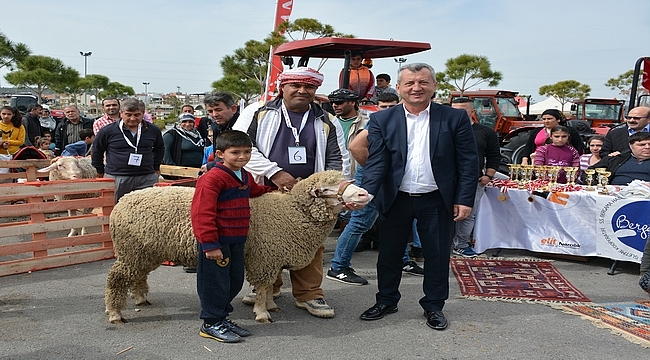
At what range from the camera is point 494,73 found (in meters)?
36.9

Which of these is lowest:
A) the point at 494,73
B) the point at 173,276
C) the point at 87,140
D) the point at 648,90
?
the point at 173,276

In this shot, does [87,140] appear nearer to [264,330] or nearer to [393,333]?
[264,330]

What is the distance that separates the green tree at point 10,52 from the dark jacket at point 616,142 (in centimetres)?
3109

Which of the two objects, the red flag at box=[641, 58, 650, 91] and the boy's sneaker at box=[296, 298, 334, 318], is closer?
the boy's sneaker at box=[296, 298, 334, 318]

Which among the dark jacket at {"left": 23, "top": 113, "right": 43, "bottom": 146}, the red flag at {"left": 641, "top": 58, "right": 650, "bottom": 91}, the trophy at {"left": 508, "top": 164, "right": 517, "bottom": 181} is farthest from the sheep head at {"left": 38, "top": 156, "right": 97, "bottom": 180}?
the red flag at {"left": 641, "top": 58, "right": 650, "bottom": 91}

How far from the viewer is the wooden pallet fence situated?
4977mm

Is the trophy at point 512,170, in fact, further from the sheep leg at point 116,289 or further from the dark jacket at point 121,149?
the sheep leg at point 116,289

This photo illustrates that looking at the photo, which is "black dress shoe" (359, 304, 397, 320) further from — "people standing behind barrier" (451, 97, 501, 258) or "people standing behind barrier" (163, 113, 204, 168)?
"people standing behind barrier" (163, 113, 204, 168)

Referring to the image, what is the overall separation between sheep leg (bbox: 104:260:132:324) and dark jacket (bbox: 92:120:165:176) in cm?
170

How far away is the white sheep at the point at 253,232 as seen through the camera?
362 cm

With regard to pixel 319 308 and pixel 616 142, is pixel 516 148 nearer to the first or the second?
pixel 616 142

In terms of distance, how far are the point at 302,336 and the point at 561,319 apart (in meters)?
2.08

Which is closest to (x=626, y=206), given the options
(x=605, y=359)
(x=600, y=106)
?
(x=605, y=359)

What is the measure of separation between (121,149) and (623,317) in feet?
16.0
